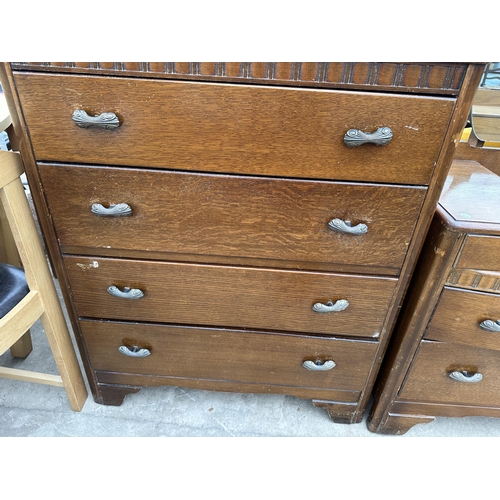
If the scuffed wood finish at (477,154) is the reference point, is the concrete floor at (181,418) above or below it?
below

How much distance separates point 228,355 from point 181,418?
0.33 metres

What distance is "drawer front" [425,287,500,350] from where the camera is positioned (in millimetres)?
901

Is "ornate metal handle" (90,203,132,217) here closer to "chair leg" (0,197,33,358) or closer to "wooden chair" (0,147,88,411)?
"wooden chair" (0,147,88,411)

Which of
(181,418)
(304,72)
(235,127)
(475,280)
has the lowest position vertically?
(181,418)

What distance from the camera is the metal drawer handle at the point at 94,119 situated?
2.37ft

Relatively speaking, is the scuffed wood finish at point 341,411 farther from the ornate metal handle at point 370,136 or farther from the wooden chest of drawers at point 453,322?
the ornate metal handle at point 370,136

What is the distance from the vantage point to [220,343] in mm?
1073

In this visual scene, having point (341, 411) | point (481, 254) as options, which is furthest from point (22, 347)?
point (481, 254)

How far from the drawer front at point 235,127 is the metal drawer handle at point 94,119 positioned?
16 millimetres

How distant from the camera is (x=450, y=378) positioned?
1052 mm

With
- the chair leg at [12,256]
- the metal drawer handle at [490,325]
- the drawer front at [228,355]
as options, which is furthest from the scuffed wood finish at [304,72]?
the chair leg at [12,256]

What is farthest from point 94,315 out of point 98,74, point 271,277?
point 98,74

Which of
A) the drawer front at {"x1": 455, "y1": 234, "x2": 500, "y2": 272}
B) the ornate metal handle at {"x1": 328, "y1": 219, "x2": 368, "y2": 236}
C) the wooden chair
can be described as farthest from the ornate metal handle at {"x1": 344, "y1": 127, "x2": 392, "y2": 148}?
the wooden chair

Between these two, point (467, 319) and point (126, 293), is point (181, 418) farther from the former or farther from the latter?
point (467, 319)
